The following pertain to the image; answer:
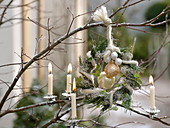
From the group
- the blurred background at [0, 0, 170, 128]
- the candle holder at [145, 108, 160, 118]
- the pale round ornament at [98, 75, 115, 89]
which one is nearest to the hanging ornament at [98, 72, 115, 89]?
the pale round ornament at [98, 75, 115, 89]

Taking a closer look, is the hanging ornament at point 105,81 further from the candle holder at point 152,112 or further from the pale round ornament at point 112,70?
the candle holder at point 152,112

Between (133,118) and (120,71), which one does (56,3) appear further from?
(120,71)

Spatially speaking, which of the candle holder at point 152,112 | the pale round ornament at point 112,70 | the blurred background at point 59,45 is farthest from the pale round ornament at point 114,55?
the blurred background at point 59,45

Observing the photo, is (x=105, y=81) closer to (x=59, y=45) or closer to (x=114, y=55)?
(x=114, y=55)

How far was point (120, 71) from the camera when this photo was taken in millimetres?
749

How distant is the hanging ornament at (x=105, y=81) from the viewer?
740mm

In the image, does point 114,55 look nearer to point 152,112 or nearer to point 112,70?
point 112,70

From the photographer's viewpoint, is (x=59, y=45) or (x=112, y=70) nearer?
(x=112, y=70)

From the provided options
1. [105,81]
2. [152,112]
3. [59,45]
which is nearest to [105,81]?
[105,81]

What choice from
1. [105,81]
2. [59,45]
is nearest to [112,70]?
[105,81]

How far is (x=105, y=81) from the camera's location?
74cm

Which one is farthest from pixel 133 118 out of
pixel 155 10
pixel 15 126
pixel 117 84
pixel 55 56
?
pixel 117 84

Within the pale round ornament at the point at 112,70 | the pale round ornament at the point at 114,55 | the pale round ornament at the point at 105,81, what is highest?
the pale round ornament at the point at 114,55

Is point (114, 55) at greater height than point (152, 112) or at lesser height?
greater
